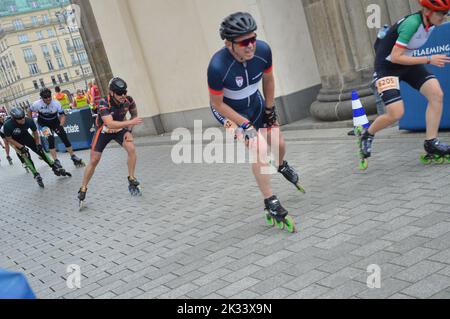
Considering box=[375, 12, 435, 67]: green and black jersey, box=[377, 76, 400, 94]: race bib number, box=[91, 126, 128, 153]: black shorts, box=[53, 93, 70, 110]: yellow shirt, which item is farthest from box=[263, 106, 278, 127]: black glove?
box=[53, 93, 70, 110]: yellow shirt

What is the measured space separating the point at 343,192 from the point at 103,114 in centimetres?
373

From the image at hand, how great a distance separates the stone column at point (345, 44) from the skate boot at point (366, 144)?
2.74 meters

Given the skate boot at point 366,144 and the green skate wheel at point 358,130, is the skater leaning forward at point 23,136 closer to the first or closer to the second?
the green skate wheel at point 358,130

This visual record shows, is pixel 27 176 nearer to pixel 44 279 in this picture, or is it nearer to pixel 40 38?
pixel 44 279

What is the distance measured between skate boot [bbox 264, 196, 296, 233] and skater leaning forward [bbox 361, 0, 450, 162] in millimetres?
→ 1800

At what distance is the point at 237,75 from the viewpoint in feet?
15.4

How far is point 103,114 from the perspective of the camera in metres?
7.39

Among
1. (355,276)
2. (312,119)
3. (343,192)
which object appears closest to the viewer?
(355,276)

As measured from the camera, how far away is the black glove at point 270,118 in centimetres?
522

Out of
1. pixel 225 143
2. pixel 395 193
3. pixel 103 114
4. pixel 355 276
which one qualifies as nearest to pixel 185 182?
pixel 103 114

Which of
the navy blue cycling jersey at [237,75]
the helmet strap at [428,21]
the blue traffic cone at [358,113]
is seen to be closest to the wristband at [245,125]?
the navy blue cycling jersey at [237,75]

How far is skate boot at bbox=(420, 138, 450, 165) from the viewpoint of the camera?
17.7 ft

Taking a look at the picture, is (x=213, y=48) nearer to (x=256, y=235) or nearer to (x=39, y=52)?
(x=256, y=235)

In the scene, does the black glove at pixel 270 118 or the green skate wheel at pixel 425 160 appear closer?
the black glove at pixel 270 118
